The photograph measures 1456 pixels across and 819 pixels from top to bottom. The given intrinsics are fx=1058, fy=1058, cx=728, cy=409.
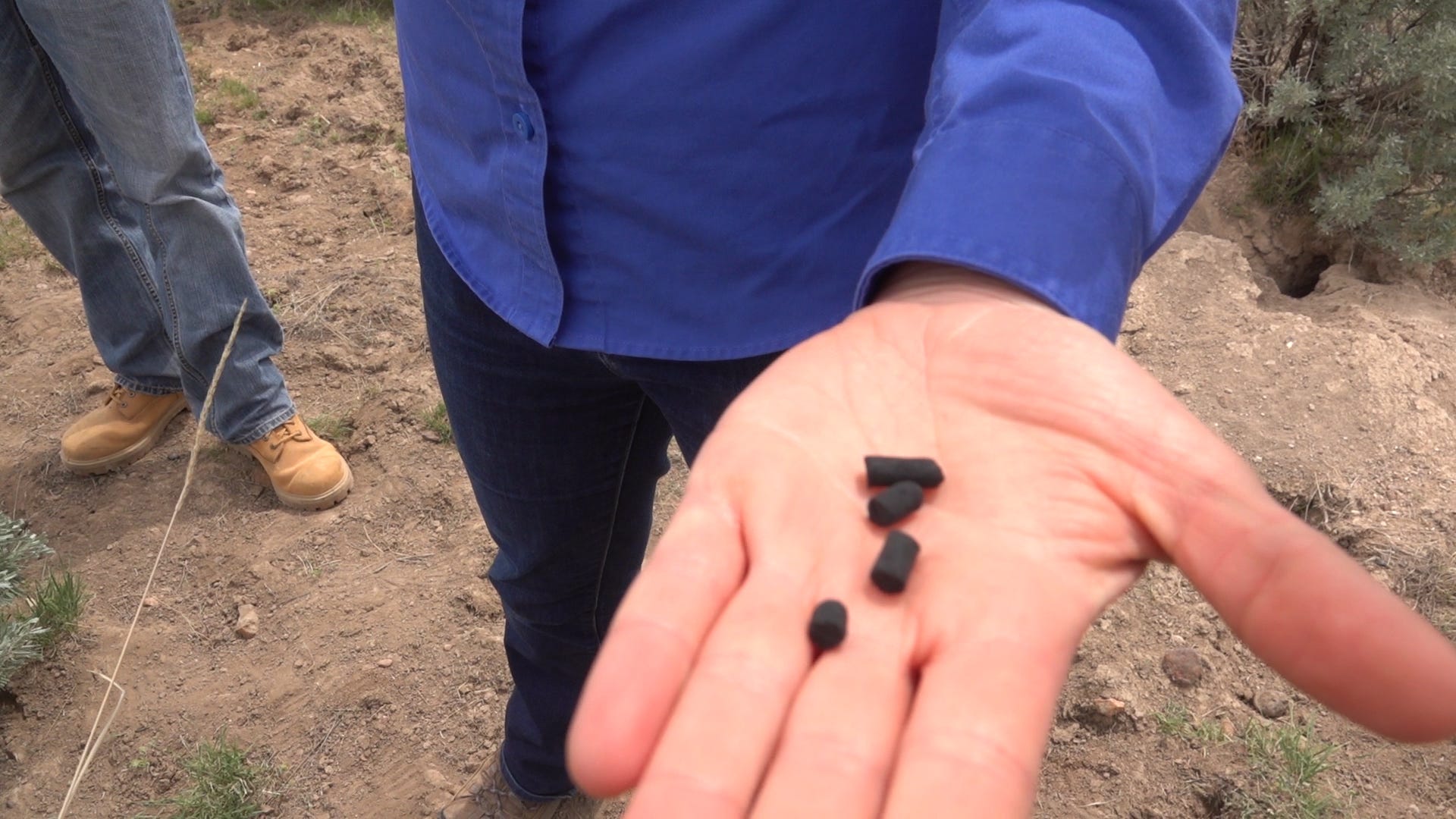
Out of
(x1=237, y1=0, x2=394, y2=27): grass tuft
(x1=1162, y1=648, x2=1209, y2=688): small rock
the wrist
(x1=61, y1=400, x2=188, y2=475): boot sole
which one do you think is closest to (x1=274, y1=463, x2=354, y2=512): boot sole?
(x1=61, y1=400, x2=188, y2=475): boot sole

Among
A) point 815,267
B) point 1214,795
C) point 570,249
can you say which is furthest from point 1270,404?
point 570,249

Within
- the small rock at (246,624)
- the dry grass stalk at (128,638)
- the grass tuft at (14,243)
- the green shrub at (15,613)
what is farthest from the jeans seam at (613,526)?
the grass tuft at (14,243)

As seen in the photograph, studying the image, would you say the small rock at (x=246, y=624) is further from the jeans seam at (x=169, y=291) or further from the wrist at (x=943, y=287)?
the wrist at (x=943, y=287)

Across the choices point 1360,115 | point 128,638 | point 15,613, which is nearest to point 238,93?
point 15,613

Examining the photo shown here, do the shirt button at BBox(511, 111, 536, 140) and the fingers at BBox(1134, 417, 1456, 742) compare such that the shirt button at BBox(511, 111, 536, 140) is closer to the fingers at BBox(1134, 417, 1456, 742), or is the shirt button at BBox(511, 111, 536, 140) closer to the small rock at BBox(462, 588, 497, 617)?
the fingers at BBox(1134, 417, 1456, 742)

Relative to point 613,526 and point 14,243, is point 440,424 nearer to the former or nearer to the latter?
point 613,526

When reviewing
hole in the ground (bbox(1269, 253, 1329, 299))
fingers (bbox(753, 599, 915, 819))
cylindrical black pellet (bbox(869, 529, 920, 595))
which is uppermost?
cylindrical black pellet (bbox(869, 529, 920, 595))
